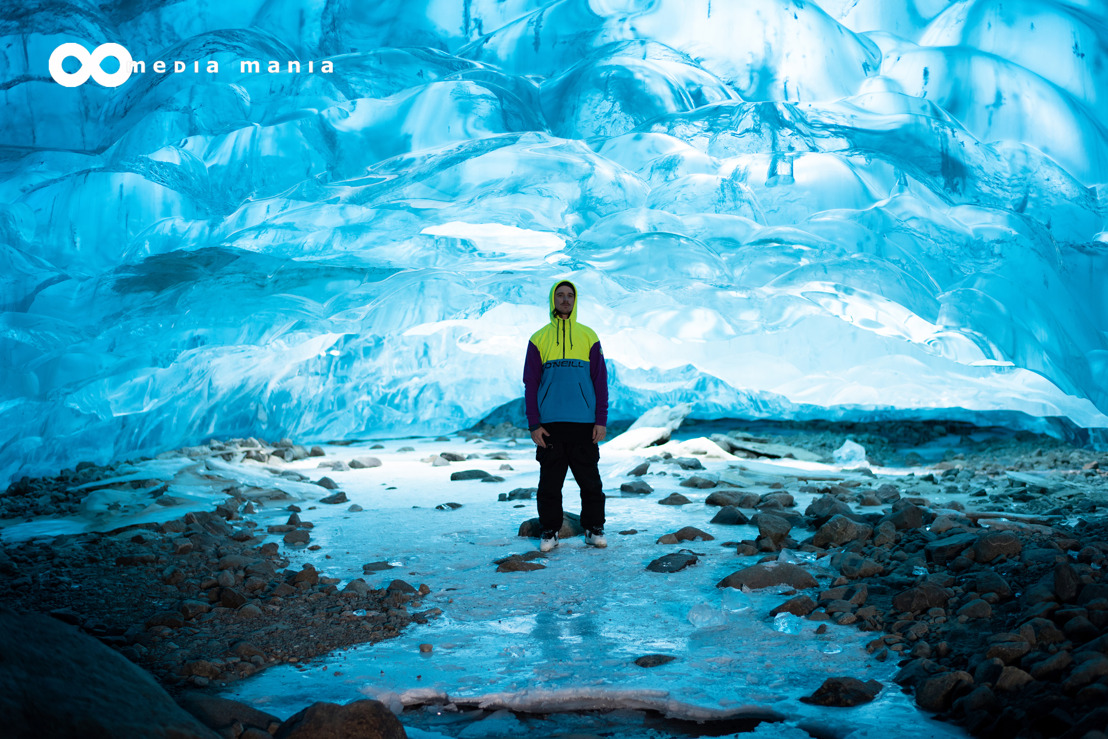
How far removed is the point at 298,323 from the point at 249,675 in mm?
9372

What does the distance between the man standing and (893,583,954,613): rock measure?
1824 millimetres

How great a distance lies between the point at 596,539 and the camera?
432 centimetres

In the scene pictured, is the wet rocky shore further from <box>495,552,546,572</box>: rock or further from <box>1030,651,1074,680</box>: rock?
<box>495,552,546,572</box>: rock

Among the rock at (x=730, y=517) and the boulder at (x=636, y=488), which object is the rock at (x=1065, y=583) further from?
the boulder at (x=636, y=488)

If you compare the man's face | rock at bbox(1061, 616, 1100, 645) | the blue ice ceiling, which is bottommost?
rock at bbox(1061, 616, 1100, 645)

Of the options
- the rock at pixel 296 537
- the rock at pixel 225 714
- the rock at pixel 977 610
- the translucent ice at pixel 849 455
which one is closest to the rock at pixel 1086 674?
the rock at pixel 977 610

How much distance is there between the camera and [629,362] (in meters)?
12.3

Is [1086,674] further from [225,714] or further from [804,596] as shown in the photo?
[225,714]

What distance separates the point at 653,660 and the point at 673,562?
4.05ft

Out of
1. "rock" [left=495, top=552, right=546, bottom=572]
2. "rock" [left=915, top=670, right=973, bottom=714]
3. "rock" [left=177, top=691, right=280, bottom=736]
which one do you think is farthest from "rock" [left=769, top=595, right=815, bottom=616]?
"rock" [left=177, top=691, right=280, bottom=736]

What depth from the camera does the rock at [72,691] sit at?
1543 millimetres

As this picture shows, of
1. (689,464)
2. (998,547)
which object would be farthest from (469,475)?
(998,547)

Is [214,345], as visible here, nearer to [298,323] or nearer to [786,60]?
[298,323]

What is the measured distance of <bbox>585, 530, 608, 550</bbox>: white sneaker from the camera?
4.31 metres
